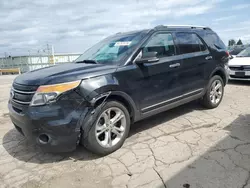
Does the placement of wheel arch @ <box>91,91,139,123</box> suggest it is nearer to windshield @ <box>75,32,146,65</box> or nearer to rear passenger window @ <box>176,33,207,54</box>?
windshield @ <box>75,32,146,65</box>

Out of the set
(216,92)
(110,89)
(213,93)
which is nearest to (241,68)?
(216,92)

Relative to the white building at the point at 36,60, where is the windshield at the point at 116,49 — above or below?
above

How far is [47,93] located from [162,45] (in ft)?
7.26

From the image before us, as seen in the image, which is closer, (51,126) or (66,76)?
(51,126)

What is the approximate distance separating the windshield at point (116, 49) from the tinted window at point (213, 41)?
1.90 meters

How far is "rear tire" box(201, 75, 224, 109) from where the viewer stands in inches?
193

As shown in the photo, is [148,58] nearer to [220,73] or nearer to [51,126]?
[51,126]

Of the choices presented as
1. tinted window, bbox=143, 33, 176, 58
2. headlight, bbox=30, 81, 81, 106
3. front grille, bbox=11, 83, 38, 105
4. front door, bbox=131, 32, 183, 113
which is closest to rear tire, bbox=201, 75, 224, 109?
front door, bbox=131, 32, 183, 113

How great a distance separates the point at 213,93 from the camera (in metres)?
5.06

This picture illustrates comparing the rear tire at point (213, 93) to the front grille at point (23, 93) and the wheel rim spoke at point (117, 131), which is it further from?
the front grille at point (23, 93)

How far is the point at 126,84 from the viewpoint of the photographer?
10.8 ft

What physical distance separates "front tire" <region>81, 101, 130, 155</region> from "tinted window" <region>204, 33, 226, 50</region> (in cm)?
281

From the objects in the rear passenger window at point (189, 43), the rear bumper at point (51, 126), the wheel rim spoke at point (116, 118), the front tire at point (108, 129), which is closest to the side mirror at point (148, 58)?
the front tire at point (108, 129)

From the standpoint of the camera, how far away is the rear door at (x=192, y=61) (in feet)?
13.9
